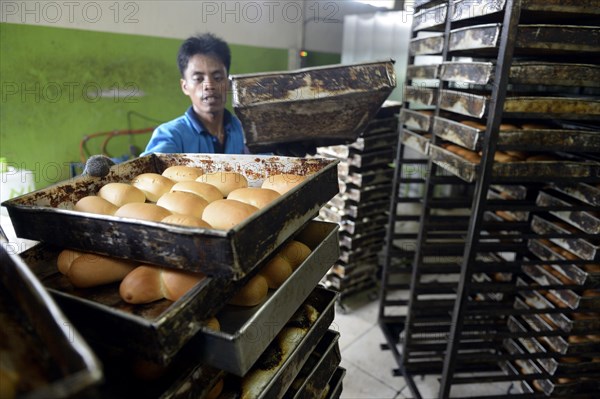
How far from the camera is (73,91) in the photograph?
3396mm

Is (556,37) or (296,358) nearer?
(296,358)

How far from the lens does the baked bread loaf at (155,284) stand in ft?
2.68

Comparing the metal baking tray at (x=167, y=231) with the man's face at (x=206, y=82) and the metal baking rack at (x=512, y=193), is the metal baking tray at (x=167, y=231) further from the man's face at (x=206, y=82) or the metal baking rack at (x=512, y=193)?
the man's face at (x=206, y=82)

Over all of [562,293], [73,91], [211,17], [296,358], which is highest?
[211,17]

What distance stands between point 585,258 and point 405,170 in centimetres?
341

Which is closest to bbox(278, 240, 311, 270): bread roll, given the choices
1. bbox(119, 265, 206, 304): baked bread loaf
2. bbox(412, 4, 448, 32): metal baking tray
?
bbox(119, 265, 206, 304): baked bread loaf

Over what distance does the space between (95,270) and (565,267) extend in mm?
2365

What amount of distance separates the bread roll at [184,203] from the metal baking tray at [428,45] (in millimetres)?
1803

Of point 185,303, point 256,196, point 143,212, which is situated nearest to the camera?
point 185,303

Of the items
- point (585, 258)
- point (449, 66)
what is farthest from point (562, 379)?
point (449, 66)

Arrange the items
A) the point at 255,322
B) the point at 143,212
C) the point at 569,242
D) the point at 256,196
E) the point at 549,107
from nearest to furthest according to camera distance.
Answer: the point at 255,322 → the point at 143,212 → the point at 256,196 → the point at 549,107 → the point at 569,242

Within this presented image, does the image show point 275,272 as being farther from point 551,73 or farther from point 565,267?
point 565,267

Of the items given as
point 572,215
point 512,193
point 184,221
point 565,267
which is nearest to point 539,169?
point 572,215

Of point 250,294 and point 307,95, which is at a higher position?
point 307,95
